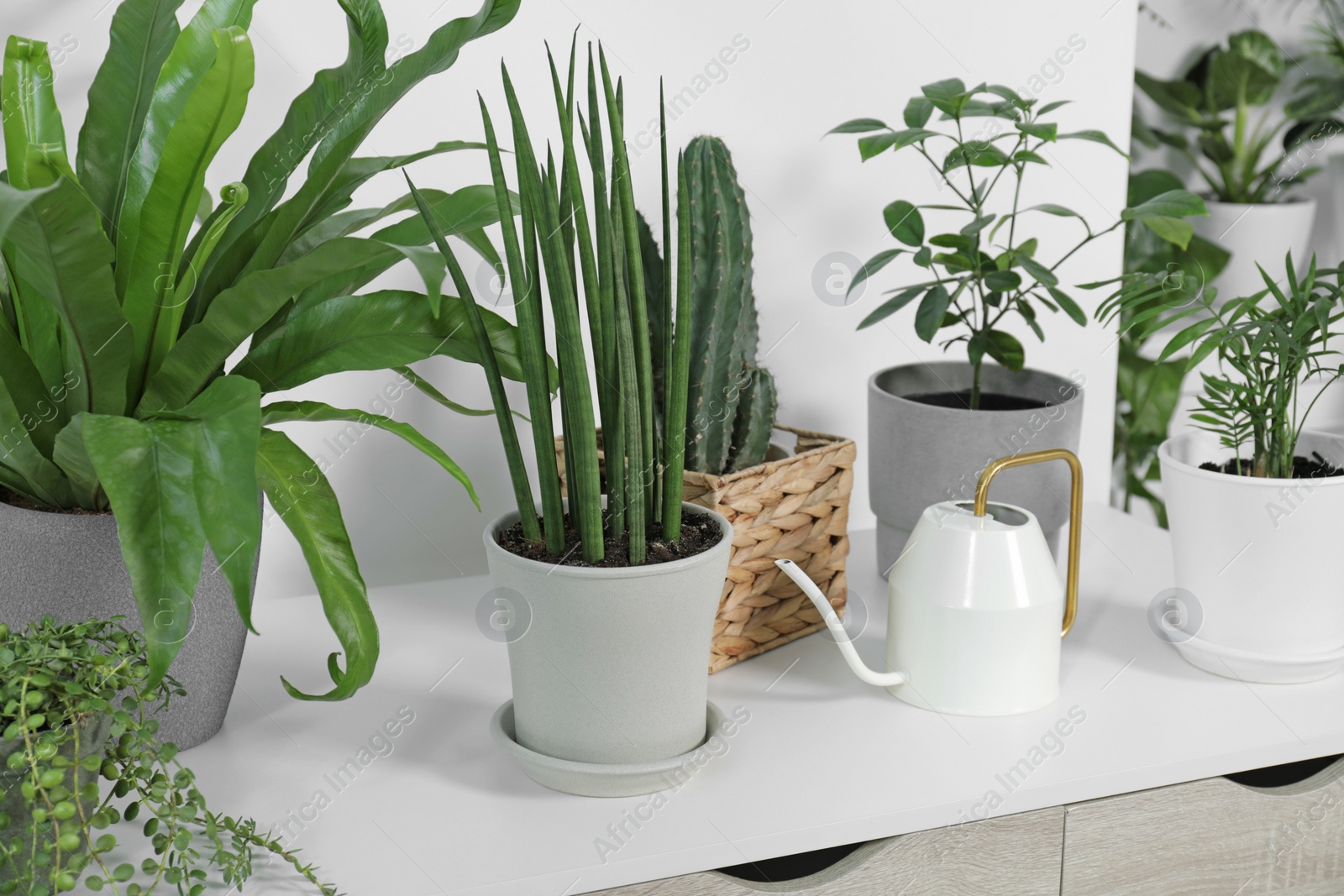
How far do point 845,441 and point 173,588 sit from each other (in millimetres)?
549

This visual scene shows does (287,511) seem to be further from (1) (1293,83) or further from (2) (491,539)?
(1) (1293,83)

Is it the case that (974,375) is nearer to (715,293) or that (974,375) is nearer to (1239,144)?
(715,293)

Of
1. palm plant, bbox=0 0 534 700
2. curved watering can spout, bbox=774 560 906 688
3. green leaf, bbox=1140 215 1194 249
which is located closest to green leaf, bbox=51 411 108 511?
palm plant, bbox=0 0 534 700

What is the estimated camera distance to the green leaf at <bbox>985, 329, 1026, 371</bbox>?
1004 mm

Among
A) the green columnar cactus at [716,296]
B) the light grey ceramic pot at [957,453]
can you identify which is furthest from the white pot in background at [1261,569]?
the green columnar cactus at [716,296]

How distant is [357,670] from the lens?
62 centimetres

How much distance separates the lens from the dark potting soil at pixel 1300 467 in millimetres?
846

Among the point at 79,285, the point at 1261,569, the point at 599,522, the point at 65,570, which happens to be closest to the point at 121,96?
the point at 79,285

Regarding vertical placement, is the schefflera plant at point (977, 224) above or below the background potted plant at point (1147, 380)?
above

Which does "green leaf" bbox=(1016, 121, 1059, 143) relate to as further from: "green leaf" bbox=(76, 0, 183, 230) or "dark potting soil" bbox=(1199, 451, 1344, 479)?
"green leaf" bbox=(76, 0, 183, 230)

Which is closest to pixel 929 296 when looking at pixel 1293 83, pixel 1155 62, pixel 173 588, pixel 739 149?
pixel 739 149

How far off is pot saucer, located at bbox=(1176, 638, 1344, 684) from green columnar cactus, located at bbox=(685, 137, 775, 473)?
399 millimetres

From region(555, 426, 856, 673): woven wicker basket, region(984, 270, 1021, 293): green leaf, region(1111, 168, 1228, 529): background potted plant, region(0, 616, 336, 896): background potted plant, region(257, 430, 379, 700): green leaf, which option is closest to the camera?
region(0, 616, 336, 896): background potted plant

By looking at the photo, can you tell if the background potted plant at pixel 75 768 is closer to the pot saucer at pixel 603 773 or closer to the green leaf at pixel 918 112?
the pot saucer at pixel 603 773
